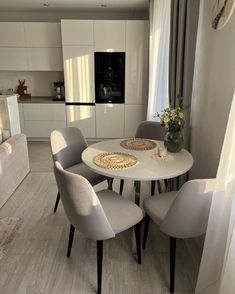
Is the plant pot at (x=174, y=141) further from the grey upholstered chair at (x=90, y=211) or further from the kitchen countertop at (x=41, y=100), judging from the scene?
the kitchen countertop at (x=41, y=100)

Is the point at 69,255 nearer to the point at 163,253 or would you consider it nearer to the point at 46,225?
the point at 46,225

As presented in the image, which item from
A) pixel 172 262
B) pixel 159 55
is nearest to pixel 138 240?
pixel 172 262

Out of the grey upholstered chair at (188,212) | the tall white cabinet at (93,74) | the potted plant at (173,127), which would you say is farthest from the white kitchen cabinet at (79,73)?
the grey upholstered chair at (188,212)

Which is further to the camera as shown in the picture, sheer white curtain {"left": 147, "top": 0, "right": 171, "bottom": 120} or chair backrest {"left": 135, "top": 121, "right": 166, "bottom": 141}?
sheer white curtain {"left": 147, "top": 0, "right": 171, "bottom": 120}

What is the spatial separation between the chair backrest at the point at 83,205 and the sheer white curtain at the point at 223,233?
0.62 metres

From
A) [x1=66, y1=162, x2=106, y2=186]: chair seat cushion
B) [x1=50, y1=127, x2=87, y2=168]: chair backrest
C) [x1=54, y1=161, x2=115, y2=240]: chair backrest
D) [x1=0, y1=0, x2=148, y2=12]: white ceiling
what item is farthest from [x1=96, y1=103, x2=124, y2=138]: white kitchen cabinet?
[x1=54, y1=161, x2=115, y2=240]: chair backrest

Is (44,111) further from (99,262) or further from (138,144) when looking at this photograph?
(99,262)

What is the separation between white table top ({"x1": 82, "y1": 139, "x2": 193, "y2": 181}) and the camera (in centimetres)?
165

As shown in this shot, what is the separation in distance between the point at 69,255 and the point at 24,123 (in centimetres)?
334

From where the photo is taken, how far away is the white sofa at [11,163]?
103 inches

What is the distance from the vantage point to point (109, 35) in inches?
165

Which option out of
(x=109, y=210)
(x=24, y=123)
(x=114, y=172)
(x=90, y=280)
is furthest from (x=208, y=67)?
(x=24, y=123)

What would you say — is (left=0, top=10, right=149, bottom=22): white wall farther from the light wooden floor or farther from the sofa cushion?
the light wooden floor

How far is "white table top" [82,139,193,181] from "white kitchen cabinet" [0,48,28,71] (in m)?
3.17
